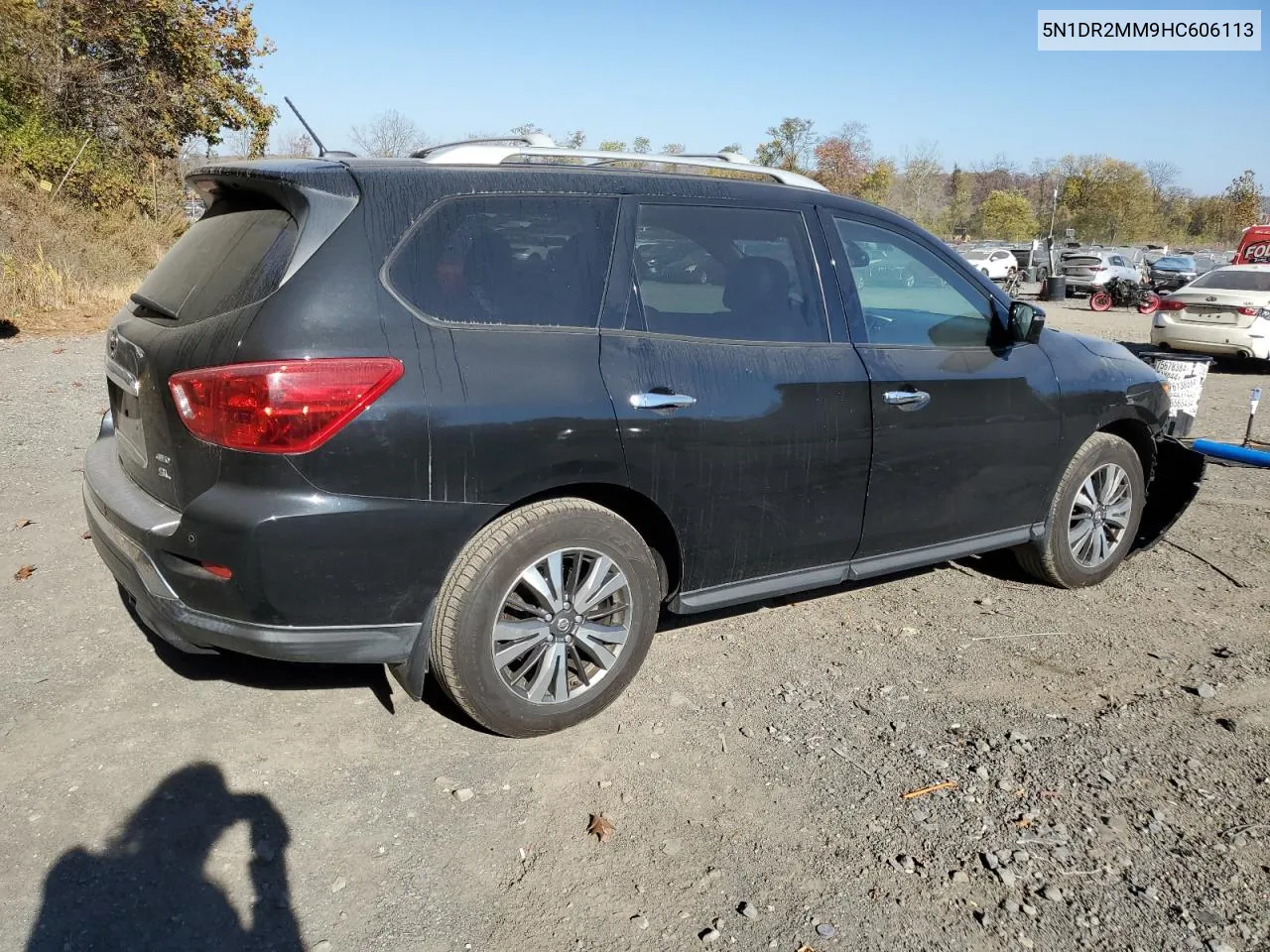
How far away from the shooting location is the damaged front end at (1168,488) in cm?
529

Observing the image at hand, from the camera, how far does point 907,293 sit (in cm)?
426

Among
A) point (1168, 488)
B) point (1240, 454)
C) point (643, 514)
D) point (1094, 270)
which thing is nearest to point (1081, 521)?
point (1168, 488)

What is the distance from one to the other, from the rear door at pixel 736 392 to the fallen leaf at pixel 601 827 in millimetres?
918

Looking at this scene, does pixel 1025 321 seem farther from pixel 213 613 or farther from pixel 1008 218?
pixel 1008 218

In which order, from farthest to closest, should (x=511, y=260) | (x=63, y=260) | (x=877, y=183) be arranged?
1. (x=877, y=183)
2. (x=63, y=260)
3. (x=511, y=260)

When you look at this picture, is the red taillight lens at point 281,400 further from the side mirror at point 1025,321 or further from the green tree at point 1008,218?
the green tree at point 1008,218

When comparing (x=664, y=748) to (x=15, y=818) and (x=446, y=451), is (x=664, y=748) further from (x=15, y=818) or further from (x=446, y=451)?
(x=15, y=818)

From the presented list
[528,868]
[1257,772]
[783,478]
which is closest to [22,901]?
[528,868]

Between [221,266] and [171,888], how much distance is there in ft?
6.01

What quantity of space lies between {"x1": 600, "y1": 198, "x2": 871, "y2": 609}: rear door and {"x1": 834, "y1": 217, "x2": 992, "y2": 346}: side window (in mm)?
215

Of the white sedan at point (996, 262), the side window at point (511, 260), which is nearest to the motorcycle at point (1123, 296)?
the white sedan at point (996, 262)

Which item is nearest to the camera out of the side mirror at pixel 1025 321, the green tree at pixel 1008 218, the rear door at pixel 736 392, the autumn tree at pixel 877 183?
the rear door at pixel 736 392

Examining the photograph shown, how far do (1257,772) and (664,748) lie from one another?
1962 mm

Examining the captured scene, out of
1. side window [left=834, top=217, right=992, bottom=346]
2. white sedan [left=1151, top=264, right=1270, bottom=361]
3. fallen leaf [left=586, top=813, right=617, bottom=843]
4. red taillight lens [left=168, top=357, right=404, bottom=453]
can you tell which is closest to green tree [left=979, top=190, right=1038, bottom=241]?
white sedan [left=1151, top=264, right=1270, bottom=361]
